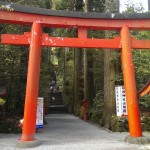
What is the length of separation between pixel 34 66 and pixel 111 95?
590 cm

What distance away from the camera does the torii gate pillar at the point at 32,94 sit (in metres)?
9.71

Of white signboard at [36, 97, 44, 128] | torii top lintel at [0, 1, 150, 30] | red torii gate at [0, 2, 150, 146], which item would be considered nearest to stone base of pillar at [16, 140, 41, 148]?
red torii gate at [0, 2, 150, 146]

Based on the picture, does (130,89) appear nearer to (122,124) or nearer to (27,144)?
(122,124)

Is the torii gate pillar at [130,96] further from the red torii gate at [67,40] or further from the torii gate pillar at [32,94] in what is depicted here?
the torii gate pillar at [32,94]

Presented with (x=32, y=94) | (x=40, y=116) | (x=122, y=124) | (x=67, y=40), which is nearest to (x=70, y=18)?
(x=67, y=40)

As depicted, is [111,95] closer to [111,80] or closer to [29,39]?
[111,80]

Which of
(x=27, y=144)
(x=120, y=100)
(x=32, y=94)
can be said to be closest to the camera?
(x=27, y=144)

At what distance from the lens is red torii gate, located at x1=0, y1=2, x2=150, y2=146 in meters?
10.0

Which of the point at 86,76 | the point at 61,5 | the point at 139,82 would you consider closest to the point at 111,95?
the point at 139,82

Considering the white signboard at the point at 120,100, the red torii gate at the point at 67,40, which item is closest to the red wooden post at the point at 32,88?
the red torii gate at the point at 67,40

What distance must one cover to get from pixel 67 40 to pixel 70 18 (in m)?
0.88

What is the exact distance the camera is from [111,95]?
48.9 ft

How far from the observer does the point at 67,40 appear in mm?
10680

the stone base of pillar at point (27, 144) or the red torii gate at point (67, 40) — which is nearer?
the stone base of pillar at point (27, 144)
